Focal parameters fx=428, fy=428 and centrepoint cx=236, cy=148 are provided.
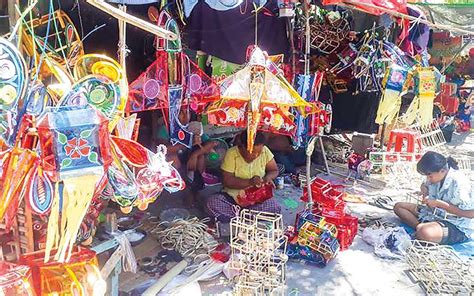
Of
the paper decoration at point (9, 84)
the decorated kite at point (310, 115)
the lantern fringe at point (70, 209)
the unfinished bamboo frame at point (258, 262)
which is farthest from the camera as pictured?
the decorated kite at point (310, 115)

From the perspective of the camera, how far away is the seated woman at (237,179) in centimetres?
431

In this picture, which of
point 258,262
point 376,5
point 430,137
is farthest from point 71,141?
point 430,137

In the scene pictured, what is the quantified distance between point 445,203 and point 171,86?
2.76 meters

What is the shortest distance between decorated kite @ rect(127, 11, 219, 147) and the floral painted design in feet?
4.89

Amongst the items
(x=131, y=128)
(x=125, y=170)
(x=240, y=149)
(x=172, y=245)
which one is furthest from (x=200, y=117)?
(x=125, y=170)

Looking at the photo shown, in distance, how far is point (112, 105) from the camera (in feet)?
7.32

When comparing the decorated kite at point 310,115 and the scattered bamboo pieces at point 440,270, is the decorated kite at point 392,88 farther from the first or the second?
the scattered bamboo pieces at point 440,270

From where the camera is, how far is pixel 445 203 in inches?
159

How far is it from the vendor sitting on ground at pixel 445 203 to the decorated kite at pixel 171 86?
2182 mm

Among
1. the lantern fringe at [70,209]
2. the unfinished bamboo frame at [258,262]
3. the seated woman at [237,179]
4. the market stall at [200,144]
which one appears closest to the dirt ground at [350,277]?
the market stall at [200,144]

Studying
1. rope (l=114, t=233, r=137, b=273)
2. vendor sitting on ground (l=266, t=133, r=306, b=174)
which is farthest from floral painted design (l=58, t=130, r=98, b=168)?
vendor sitting on ground (l=266, t=133, r=306, b=174)

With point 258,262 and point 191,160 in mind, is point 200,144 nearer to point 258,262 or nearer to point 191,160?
point 191,160

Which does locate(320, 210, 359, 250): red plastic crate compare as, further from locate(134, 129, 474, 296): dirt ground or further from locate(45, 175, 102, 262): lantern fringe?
locate(45, 175, 102, 262): lantern fringe

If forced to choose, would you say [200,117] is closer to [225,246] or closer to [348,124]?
[225,246]
